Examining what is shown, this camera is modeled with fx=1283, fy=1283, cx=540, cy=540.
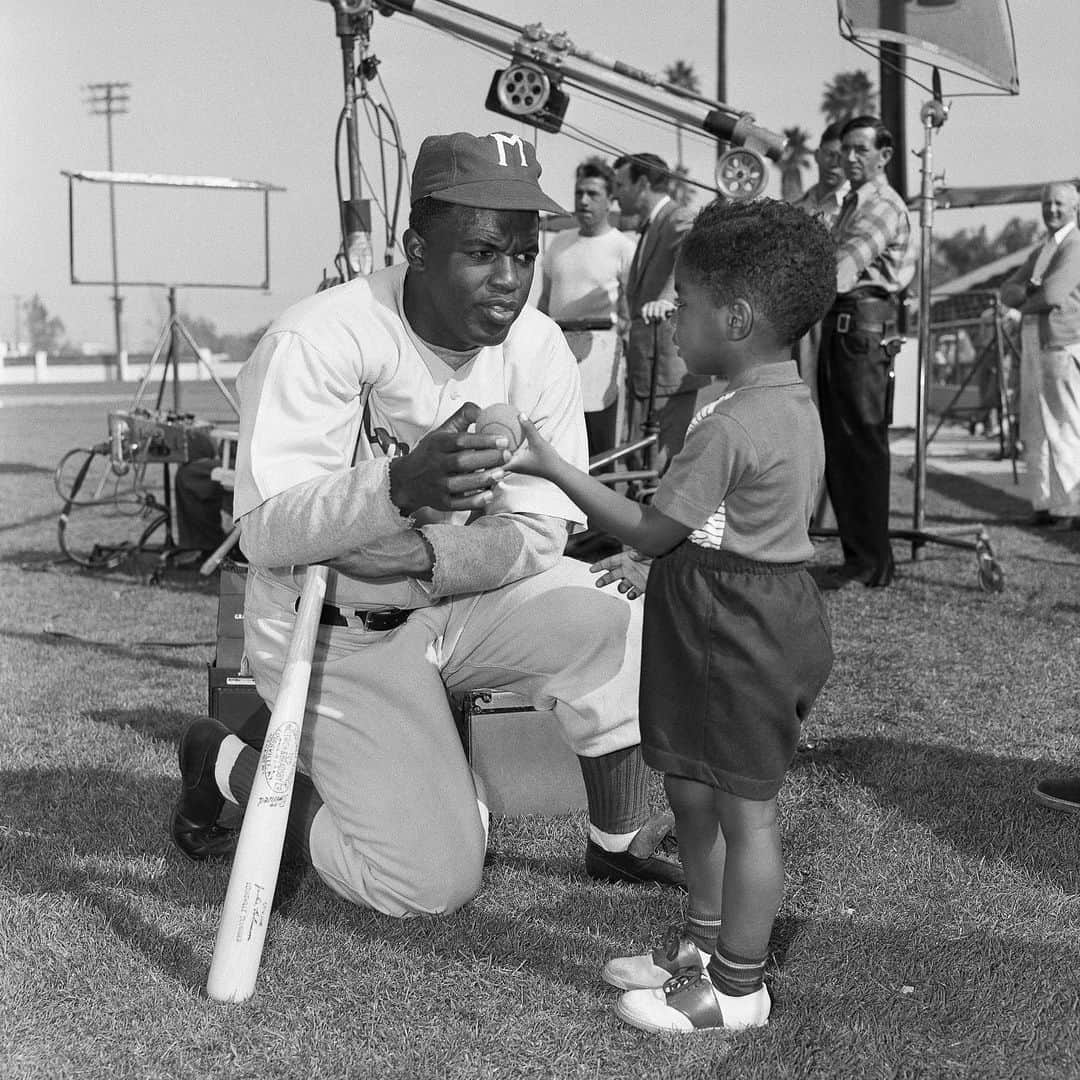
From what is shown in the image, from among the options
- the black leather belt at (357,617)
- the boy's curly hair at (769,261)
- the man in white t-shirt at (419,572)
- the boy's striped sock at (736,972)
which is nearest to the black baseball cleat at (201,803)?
the man in white t-shirt at (419,572)

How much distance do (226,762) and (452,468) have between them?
108cm

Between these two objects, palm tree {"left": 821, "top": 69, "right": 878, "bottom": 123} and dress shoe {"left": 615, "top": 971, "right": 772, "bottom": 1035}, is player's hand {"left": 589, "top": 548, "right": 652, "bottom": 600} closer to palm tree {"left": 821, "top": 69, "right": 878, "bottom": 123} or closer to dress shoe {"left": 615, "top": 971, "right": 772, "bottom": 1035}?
dress shoe {"left": 615, "top": 971, "right": 772, "bottom": 1035}

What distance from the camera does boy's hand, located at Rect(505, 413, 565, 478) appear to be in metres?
2.30

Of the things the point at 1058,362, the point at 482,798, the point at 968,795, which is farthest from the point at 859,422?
the point at 482,798

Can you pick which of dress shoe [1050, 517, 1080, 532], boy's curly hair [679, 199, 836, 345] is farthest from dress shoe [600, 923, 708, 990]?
dress shoe [1050, 517, 1080, 532]

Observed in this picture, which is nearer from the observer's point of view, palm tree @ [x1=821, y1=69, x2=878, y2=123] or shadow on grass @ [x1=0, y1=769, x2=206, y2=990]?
shadow on grass @ [x1=0, y1=769, x2=206, y2=990]

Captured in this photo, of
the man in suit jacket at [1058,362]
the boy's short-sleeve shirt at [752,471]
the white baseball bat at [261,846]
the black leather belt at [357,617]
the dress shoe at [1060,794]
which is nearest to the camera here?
the boy's short-sleeve shirt at [752,471]

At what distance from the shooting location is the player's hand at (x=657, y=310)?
675 cm

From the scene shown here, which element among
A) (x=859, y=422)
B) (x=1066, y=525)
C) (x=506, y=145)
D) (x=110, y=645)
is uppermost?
(x=506, y=145)

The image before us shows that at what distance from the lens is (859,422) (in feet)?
21.4

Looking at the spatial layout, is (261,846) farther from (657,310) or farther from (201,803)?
(657,310)

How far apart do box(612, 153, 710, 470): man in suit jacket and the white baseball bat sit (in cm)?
463

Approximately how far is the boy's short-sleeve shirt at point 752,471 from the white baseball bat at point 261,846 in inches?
31.4

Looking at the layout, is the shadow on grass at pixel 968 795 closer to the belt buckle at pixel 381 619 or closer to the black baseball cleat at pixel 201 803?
the belt buckle at pixel 381 619
